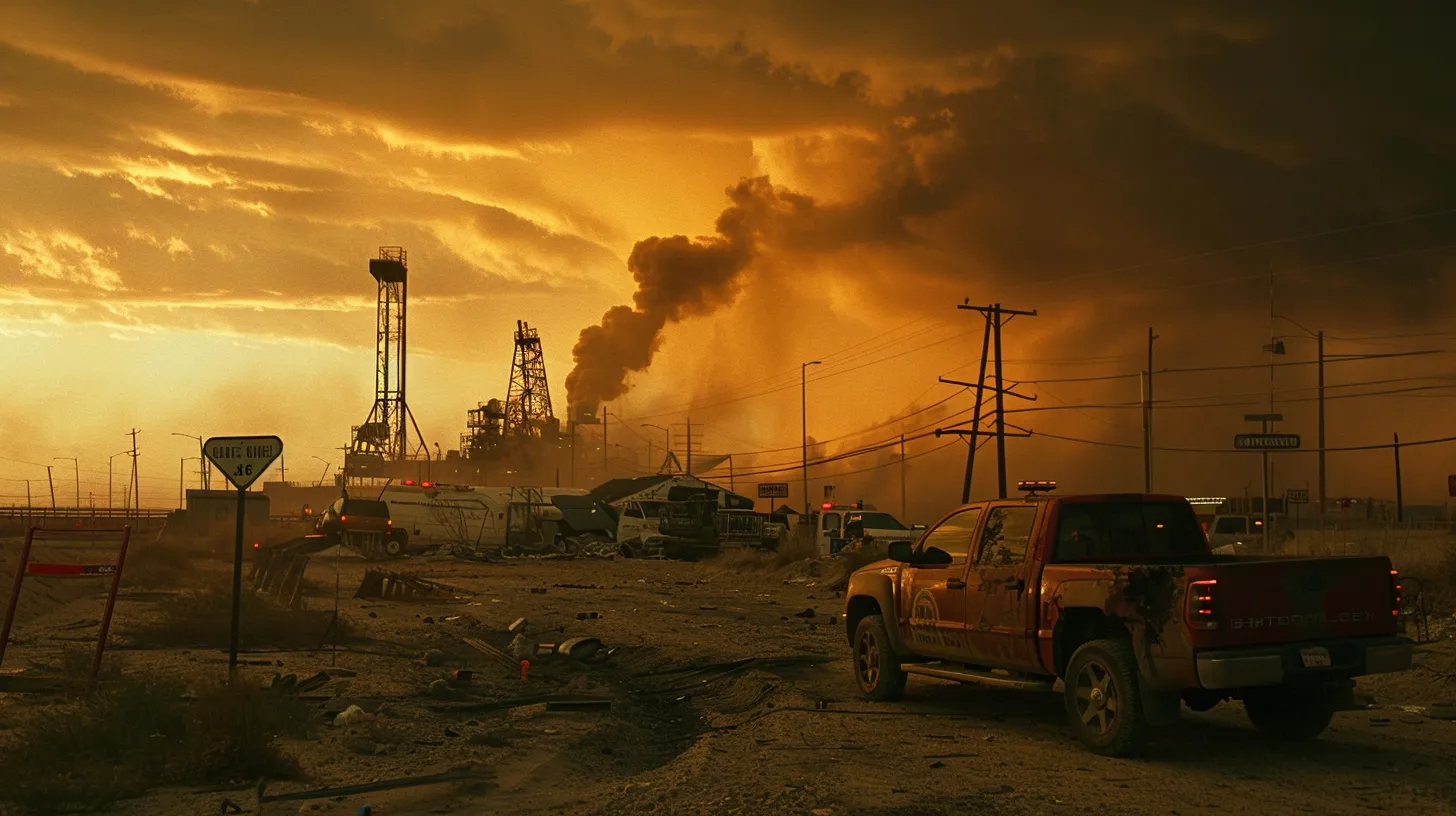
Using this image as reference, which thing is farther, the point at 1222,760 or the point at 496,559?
the point at 496,559

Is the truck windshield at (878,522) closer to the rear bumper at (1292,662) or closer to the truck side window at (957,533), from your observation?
the truck side window at (957,533)

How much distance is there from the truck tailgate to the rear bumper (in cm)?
8

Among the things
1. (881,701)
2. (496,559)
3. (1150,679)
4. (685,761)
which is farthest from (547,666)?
(496,559)

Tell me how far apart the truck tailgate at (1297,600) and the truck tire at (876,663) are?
4030 millimetres

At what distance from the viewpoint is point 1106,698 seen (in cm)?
999

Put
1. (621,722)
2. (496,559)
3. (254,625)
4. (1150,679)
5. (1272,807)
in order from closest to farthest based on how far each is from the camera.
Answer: (1272,807) < (1150,679) < (621,722) < (254,625) < (496,559)

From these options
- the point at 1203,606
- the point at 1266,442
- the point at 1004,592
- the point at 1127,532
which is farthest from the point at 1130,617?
the point at 1266,442

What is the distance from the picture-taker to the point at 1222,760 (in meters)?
9.93

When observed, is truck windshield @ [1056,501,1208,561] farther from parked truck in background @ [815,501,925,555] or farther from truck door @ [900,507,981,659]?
parked truck in background @ [815,501,925,555]

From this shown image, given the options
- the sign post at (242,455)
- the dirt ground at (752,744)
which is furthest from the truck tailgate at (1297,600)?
the sign post at (242,455)

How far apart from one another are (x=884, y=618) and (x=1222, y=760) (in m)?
3.87

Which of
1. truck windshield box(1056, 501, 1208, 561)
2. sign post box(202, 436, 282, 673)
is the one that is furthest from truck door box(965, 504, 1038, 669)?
sign post box(202, 436, 282, 673)

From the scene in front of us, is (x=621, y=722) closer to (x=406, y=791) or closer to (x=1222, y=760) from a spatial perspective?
(x=406, y=791)

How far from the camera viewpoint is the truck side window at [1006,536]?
1125 cm
